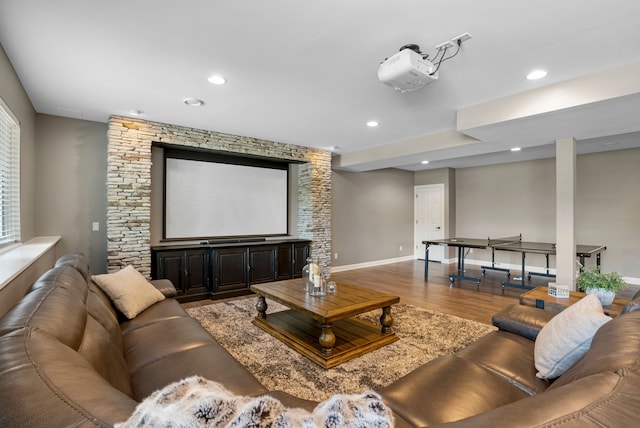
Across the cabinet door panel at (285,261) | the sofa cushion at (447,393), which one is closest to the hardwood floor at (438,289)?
the cabinet door panel at (285,261)

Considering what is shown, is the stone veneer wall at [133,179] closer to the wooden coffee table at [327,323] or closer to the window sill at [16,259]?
the window sill at [16,259]

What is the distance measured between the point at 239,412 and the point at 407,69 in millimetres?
2242

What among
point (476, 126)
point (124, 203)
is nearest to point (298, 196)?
point (124, 203)

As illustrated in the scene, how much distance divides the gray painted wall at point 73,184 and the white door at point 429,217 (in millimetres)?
7129

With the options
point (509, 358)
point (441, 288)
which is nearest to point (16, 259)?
point (509, 358)

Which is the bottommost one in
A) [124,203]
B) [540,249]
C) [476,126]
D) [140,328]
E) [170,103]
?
[140,328]

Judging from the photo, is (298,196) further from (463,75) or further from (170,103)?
(463,75)

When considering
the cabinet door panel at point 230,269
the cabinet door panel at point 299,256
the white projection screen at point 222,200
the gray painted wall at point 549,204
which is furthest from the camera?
the gray painted wall at point 549,204

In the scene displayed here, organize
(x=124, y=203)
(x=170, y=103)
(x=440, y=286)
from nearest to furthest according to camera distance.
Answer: (x=170, y=103) → (x=124, y=203) → (x=440, y=286)

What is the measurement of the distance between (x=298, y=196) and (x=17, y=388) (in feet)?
18.4

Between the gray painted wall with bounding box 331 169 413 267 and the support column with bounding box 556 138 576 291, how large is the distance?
3.86 meters

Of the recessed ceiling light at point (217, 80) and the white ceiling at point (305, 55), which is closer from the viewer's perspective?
the white ceiling at point (305, 55)

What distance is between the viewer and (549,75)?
2.78 m

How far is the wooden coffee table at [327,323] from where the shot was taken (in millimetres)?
2557
